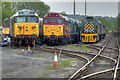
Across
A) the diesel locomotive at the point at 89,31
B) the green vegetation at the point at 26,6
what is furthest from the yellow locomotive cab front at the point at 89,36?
the green vegetation at the point at 26,6

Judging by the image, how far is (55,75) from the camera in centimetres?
852

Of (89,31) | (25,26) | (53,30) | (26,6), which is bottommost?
(89,31)

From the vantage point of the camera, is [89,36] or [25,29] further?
[89,36]

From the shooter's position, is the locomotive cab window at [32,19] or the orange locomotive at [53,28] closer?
the locomotive cab window at [32,19]

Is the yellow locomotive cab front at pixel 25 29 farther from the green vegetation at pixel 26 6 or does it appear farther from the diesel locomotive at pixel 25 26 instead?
the green vegetation at pixel 26 6

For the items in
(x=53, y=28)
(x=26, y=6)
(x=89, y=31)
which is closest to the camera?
(x=53, y=28)

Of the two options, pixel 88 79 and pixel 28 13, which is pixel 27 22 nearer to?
pixel 28 13

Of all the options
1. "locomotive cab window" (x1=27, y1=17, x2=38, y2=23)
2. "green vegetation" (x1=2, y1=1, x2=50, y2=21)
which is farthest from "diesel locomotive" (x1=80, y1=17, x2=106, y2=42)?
"green vegetation" (x1=2, y1=1, x2=50, y2=21)

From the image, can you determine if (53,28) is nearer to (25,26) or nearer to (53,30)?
(53,30)

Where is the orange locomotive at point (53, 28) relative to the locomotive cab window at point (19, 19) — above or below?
below

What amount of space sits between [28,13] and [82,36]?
8.17 metres

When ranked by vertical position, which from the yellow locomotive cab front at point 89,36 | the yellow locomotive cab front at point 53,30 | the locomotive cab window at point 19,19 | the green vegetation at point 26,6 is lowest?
the yellow locomotive cab front at point 89,36

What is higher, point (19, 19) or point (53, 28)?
point (19, 19)

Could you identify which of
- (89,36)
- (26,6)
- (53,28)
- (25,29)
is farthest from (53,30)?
(26,6)
